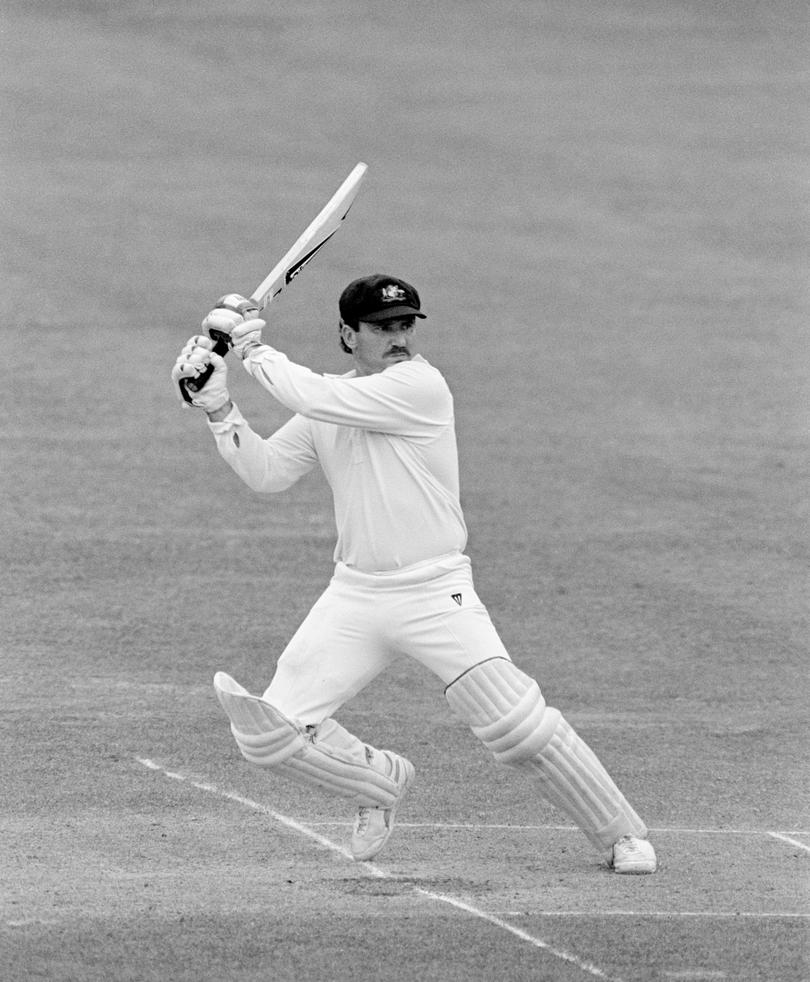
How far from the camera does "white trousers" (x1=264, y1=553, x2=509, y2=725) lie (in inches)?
282

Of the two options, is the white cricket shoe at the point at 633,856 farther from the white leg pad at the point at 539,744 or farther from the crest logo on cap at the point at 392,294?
the crest logo on cap at the point at 392,294

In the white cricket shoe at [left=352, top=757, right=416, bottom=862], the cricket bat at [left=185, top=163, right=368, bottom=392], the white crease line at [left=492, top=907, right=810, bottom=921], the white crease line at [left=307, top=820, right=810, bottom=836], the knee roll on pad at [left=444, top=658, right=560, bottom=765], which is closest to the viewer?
the white crease line at [left=492, top=907, right=810, bottom=921]

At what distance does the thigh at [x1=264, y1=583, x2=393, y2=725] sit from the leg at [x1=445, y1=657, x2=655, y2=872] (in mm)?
377

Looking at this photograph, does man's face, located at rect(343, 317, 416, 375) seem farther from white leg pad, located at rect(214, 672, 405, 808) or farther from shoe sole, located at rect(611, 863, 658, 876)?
shoe sole, located at rect(611, 863, 658, 876)

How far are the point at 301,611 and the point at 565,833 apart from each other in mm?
4944

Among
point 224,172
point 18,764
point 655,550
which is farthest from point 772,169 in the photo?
point 18,764

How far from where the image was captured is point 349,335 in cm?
752

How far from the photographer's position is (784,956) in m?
6.25

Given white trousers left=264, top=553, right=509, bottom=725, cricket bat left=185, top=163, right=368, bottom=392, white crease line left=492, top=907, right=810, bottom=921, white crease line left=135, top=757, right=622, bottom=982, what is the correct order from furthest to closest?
cricket bat left=185, top=163, right=368, bottom=392 → white trousers left=264, top=553, right=509, bottom=725 → white crease line left=492, top=907, right=810, bottom=921 → white crease line left=135, top=757, right=622, bottom=982

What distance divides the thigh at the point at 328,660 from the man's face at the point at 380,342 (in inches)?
37.9

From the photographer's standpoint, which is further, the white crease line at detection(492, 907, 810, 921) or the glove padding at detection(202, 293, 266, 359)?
the glove padding at detection(202, 293, 266, 359)

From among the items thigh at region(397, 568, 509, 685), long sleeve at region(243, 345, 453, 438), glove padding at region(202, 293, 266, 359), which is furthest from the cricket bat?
thigh at region(397, 568, 509, 685)

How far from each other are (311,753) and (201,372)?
61.3 inches

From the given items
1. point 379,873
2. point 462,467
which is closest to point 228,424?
point 379,873
